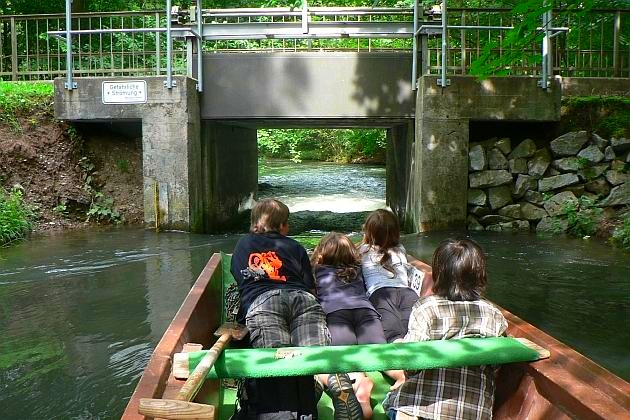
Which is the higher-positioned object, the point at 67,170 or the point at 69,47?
the point at 69,47

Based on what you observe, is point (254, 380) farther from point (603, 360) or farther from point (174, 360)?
point (603, 360)

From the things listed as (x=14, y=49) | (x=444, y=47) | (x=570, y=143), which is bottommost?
(x=570, y=143)

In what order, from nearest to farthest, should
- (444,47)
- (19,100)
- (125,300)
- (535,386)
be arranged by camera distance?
(535,386) → (125,300) → (444,47) → (19,100)

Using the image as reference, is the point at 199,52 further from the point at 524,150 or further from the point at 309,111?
the point at 524,150

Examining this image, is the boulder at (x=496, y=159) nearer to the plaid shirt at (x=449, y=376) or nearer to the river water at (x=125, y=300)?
the river water at (x=125, y=300)

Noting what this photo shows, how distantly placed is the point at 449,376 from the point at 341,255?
149 cm

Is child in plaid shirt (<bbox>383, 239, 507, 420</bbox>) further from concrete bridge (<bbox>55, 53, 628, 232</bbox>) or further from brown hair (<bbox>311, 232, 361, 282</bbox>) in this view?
concrete bridge (<bbox>55, 53, 628, 232</bbox>)

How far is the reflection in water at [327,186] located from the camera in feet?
57.0

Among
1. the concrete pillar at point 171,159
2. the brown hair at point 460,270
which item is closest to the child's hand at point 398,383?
the brown hair at point 460,270

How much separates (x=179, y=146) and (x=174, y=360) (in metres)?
8.11

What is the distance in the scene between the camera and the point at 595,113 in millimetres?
10812

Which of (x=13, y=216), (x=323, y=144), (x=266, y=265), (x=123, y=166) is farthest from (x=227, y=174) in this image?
(x=323, y=144)

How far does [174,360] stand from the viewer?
9.07 feet

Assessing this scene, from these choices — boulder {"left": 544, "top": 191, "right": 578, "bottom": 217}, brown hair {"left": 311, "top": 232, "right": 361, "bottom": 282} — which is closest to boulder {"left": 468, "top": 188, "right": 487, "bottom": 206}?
boulder {"left": 544, "top": 191, "right": 578, "bottom": 217}
